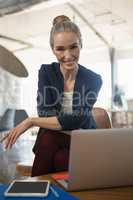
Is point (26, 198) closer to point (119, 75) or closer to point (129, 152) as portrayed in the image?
point (129, 152)

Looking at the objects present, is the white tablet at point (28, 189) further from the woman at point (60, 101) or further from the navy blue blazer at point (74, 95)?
the navy blue blazer at point (74, 95)

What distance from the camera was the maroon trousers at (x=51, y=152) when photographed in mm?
1517

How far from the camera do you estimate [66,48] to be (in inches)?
70.9

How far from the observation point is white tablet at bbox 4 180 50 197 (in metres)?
0.97

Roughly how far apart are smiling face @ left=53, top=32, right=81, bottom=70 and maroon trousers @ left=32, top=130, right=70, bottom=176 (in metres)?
0.45

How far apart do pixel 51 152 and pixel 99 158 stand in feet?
1.71

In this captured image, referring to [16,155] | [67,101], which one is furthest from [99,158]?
[16,155]

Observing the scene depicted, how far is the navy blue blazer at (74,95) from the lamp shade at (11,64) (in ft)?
4.88

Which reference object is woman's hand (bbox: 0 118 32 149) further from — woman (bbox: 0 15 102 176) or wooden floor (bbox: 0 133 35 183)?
wooden floor (bbox: 0 133 35 183)

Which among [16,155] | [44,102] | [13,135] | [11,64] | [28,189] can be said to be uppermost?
[11,64]

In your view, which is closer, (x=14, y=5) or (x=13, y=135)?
(x=13, y=135)

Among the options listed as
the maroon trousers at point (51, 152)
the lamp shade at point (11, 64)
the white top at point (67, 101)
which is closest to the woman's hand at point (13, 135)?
the maroon trousers at point (51, 152)

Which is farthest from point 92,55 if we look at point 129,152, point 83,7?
point 129,152

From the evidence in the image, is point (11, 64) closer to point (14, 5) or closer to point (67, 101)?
point (14, 5)
